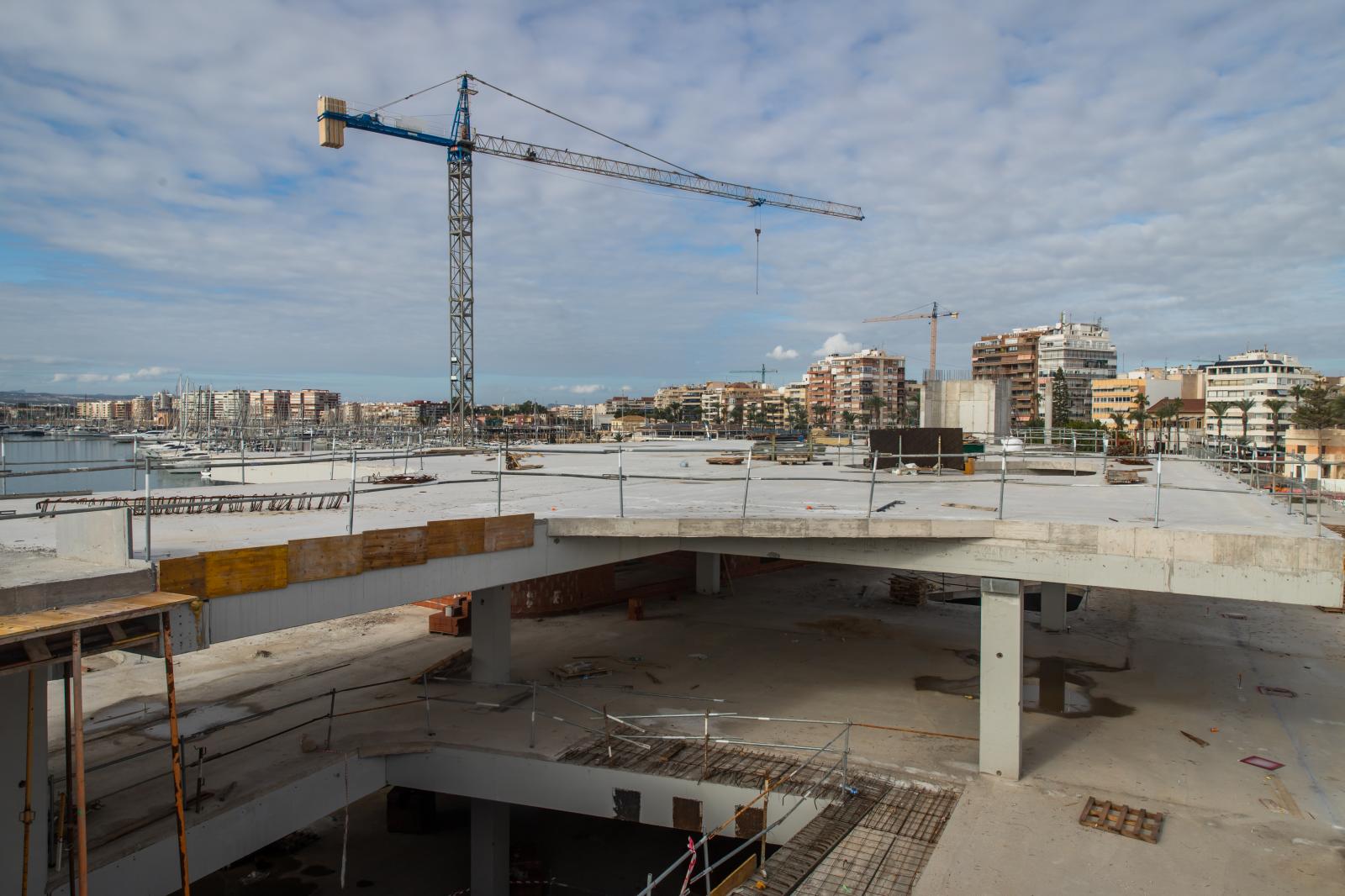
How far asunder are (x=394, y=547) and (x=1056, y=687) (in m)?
13.5

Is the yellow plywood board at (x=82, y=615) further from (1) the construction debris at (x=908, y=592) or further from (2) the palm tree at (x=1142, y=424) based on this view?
(2) the palm tree at (x=1142, y=424)

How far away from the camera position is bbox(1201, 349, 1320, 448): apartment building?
121562 mm

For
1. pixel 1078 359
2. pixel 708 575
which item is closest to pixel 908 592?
pixel 708 575

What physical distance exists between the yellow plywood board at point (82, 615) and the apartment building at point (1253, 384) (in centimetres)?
13929

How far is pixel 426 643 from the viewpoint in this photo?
1980 cm

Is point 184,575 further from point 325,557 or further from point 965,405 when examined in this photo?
point 965,405

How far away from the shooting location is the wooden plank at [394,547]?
10.3 m

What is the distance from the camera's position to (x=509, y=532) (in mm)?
12133

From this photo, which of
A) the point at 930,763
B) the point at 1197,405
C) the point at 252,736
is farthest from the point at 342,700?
the point at 1197,405

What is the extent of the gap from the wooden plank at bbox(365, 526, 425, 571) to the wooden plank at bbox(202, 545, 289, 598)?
3.79 feet

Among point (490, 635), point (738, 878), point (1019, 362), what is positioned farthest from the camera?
point (1019, 362)

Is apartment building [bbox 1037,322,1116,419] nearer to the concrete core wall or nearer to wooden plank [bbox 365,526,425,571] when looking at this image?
the concrete core wall

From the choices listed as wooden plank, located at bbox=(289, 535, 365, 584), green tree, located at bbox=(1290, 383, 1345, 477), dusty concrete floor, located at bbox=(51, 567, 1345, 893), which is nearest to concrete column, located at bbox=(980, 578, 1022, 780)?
dusty concrete floor, located at bbox=(51, 567, 1345, 893)

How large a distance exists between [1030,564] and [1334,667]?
12865mm
